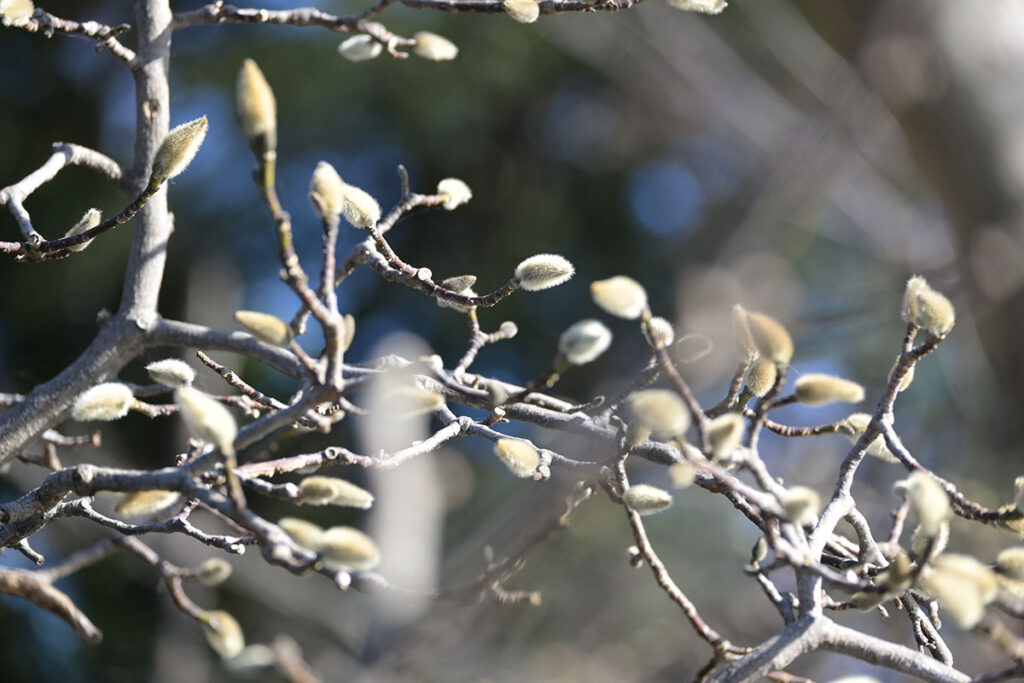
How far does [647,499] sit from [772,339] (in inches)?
3.8

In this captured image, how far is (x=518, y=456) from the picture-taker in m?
0.45

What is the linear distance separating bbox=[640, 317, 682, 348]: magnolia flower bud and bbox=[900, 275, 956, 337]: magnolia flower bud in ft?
0.40

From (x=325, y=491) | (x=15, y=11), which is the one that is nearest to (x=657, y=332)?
(x=325, y=491)

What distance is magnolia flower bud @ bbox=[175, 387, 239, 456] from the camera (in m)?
0.35

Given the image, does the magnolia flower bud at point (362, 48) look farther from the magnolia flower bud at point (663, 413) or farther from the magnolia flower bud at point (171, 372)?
the magnolia flower bud at point (663, 413)

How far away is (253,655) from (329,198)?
21 centimetres

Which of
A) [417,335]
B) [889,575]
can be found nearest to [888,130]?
[417,335]

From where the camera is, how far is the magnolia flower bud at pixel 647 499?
17.0 inches

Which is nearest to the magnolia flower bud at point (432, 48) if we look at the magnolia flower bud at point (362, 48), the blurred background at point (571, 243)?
the magnolia flower bud at point (362, 48)

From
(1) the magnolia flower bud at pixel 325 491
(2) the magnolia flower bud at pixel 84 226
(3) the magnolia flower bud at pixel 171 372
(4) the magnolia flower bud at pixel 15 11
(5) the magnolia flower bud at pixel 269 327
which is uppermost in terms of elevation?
(5) the magnolia flower bud at pixel 269 327

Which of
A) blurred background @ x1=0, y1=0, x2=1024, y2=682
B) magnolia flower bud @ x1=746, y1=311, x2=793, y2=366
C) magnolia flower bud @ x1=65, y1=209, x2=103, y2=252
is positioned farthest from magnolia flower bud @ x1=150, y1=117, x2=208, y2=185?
blurred background @ x1=0, y1=0, x2=1024, y2=682

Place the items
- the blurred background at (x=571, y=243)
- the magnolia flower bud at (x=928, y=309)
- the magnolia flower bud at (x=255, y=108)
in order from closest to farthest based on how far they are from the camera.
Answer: the magnolia flower bud at (x=255, y=108)
the magnolia flower bud at (x=928, y=309)
the blurred background at (x=571, y=243)

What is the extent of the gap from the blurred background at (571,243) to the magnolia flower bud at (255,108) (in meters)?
0.82

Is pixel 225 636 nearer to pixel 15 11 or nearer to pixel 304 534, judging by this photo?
pixel 304 534
